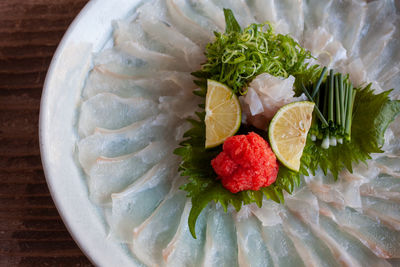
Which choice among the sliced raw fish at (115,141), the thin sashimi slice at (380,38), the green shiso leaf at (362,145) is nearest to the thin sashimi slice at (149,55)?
the sliced raw fish at (115,141)

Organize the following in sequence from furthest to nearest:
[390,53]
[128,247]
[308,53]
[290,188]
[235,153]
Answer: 1. [390,53]
2. [308,53]
3. [290,188]
4. [128,247]
5. [235,153]

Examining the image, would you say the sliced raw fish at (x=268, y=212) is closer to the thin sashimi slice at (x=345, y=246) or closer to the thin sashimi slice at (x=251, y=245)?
the thin sashimi slice at (x=251, y=245)

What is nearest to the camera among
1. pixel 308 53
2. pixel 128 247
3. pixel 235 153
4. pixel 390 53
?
pixel 235 153

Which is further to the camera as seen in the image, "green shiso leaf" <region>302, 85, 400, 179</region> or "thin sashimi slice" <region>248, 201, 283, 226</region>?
"green shiso leaf" <region>302, 85, 400, 179</region>

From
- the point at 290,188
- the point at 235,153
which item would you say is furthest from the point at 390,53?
the point at 235,153

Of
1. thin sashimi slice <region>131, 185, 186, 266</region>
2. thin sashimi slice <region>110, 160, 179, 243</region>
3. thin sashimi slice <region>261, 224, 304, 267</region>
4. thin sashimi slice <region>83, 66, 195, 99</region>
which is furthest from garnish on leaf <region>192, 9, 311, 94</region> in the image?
thin sashimi slice <region>261, 224, 304, 267</region>

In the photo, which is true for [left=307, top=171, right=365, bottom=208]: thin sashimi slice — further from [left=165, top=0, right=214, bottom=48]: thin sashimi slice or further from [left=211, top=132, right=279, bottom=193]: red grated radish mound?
[left=165, top=0, right=214, bottom=48]: thin sashimi slice

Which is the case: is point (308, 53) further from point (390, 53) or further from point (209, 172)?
point (209, 172)
